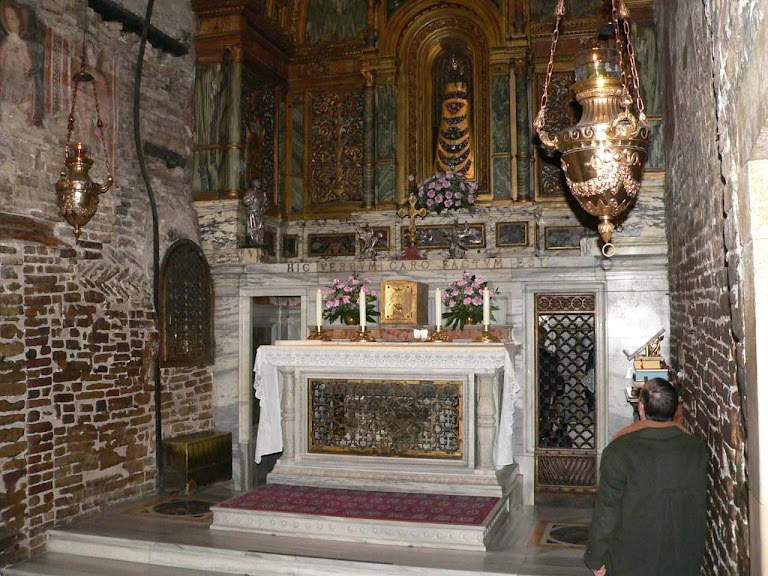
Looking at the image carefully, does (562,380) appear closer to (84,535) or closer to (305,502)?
(305,502)

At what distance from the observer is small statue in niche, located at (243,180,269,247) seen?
9562 mm

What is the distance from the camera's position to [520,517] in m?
7.78

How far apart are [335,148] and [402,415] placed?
453 centimetres

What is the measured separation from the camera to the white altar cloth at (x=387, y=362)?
7.23 metres

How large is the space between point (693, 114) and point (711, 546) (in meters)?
3.05

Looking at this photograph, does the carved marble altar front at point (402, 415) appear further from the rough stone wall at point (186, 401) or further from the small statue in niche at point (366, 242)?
the small statue in niche at point (366, 242)

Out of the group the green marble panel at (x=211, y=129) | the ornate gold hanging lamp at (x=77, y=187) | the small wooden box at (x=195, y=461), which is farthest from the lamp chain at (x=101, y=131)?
the small wooden box at (x=195, y=461)

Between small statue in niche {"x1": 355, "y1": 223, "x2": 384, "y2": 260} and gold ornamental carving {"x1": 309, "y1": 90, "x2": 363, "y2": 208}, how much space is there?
1032mm

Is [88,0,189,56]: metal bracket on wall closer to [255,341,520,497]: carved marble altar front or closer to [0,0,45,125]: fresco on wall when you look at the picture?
[0,0,45,125]: fresco on wall

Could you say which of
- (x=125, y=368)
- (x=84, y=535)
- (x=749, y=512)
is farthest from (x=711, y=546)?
(x=125, y=368)

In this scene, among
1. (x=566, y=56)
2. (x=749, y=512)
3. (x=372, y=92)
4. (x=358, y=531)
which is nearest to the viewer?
(x=749, y=512)

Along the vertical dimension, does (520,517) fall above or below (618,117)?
below

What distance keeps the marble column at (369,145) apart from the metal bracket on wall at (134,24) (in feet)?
7.81

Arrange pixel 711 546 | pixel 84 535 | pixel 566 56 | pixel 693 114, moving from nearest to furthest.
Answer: pixel 711 546 < pixel 693 114 < pixel 84 535 < pixel 566 56
